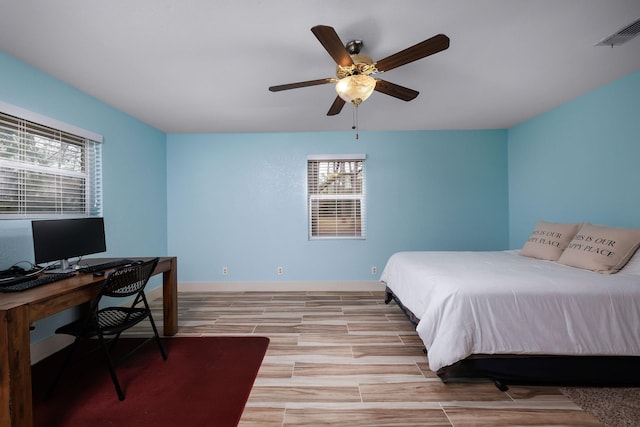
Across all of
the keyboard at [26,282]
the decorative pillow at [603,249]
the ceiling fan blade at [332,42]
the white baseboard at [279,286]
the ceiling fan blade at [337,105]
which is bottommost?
the white baseboard at [279,286]

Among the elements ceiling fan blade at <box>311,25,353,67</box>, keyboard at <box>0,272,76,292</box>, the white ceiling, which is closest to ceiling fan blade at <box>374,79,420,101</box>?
the white ceiling

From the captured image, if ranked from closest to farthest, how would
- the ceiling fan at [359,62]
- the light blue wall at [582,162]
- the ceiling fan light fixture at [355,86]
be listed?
1. the ceiling fan at [359,62]
2. the ceiling fan light fixture at [355,86]
3. the light blue wall at [582,162]

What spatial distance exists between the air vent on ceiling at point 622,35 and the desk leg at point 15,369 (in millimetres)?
4030

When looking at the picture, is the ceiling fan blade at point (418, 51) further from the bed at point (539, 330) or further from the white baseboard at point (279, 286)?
the white baseboard at point (279, 286)

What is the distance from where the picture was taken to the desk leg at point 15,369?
1280 millimetres

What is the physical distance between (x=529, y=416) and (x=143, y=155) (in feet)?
15.2

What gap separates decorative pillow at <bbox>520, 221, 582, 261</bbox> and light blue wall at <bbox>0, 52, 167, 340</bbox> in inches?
182

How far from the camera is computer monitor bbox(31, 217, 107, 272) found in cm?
193

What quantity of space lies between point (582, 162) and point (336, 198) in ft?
9.65

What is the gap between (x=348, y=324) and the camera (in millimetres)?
2865

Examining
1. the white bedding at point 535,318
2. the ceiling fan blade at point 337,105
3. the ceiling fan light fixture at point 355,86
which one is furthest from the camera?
the ceiling fan blade at point 337,105

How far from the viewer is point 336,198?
4.15m

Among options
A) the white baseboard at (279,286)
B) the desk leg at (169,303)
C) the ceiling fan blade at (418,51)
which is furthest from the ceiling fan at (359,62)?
the white baseboard at (279,286)

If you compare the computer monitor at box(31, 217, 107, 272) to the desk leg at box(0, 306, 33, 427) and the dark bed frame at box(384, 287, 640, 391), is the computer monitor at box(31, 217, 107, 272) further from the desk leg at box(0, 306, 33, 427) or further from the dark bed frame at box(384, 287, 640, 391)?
the dark bed frame at box(384, 287, 640, 391)
